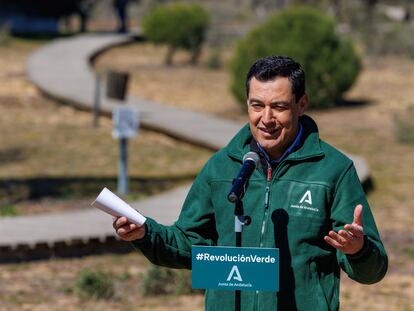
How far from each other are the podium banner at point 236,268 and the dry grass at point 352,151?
4686mm

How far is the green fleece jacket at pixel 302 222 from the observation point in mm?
3971

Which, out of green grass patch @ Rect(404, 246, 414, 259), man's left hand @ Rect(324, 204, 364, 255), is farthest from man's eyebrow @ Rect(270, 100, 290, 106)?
green grass patch @ Rect(404, 246, 414, 259)

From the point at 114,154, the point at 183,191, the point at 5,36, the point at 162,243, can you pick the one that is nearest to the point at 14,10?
the point at 5,36

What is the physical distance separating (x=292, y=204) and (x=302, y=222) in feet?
0.21

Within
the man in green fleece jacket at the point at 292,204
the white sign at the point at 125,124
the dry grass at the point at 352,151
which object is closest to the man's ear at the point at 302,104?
the man in green fleece jacket at the point at 292,204

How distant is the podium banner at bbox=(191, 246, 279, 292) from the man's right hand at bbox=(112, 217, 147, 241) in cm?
21

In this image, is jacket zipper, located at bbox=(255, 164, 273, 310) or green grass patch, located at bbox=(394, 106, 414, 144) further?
green grass patch, located at bbox=(394, 106, 414, 144)

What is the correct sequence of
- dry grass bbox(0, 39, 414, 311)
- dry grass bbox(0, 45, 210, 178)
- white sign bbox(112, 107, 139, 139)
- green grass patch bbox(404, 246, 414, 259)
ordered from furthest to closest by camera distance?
1. dry grass bbox(0, 45, 210, 178)
2. white sign bbox(112, 107, 139, 139)
3. green grass patch bbox(404, 246, 414, 259)
4. dry grass bbox(0, 39, 414, 311)

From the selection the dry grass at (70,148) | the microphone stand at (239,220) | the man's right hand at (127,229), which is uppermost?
the microphone stand at (239,220)

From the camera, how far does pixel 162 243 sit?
4176 mm

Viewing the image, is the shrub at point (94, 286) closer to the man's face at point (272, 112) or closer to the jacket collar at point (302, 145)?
the jacket collar at point (302, 145)

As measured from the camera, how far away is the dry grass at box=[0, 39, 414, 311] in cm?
884

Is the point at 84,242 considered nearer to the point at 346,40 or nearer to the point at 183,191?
the point at 183,191

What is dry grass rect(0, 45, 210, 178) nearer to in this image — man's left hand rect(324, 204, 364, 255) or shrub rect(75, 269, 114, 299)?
shrub rect(75, 269, 114, 299)
